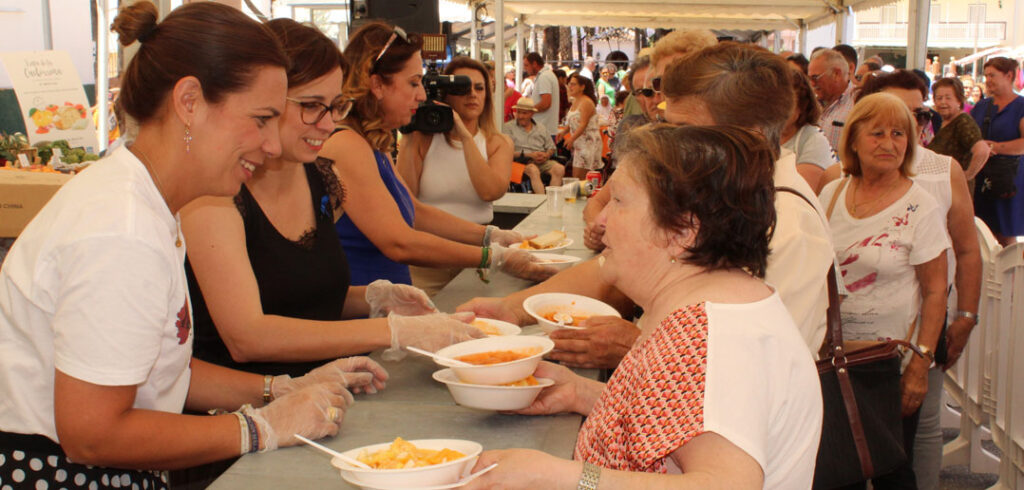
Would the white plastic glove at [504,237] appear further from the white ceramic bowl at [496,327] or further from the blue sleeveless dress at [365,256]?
the white ceramic bowl at [496,327]

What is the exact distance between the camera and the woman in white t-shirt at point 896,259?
286 centimetres

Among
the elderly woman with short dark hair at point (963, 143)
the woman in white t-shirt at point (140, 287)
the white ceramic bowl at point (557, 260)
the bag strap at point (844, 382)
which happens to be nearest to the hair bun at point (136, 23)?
the woman in white t-shirt at point (140, 287)

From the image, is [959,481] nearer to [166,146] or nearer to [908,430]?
[908,430]

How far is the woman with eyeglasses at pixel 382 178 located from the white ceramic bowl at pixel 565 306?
1.91ft

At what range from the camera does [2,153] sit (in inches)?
163

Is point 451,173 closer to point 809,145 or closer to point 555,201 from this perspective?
point 555,201

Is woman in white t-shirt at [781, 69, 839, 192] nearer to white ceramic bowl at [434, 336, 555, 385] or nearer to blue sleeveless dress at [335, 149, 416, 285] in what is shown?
blue sleeveless dress at [335, 149, 416, 285]

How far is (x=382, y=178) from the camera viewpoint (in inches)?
117

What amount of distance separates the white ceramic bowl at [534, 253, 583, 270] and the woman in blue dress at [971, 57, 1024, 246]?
479 centimetres

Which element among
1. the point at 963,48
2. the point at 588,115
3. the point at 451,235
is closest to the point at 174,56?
the point at 451,235

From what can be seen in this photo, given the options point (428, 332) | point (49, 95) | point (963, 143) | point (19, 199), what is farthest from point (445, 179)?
point (963, 143)

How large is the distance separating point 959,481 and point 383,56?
314cm

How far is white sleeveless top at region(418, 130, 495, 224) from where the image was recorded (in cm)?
425

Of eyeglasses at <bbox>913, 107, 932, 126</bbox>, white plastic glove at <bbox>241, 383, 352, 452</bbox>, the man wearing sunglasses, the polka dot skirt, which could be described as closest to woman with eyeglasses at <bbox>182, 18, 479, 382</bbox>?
white plastic glove at <bbox>241, 383, 352, 452</bbox>
